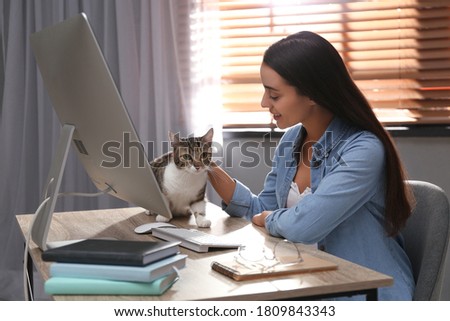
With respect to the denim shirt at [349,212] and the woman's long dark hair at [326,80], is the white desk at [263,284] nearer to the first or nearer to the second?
the denim shirt at [349,212]

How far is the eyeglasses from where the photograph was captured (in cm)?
126

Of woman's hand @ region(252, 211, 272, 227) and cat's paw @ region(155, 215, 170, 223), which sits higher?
woman's hand @ region(252, 211, 272, 227)

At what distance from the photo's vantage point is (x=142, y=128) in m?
3.08


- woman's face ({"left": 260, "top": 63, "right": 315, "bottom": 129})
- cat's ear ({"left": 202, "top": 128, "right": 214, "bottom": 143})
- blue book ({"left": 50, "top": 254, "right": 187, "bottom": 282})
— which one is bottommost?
blue book ({"left": 50, "top": 254, "right": 187, "bottom": 282})

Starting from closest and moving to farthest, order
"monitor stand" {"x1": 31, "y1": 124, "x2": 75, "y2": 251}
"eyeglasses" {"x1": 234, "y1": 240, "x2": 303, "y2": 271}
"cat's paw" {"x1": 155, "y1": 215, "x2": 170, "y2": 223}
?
"eyeglasses" {"x1": 234, "y1": 240, "x2": 303, "y2": 271} < "monitor stand" {"x1": 31, "y1": 124, "x2": 75, "y2": 251} < "cat's paw" {"x1": 155, "y1": 215, "x2": 170, "y2": 223}

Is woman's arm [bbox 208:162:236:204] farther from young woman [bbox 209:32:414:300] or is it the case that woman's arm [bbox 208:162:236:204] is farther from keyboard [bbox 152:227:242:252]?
keyboard [bbox 152:227:242:252]

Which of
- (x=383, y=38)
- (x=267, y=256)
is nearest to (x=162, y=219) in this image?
(x=267, y=256)

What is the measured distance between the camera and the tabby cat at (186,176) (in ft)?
5.94

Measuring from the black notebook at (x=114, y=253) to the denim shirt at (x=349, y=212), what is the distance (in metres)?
0.45

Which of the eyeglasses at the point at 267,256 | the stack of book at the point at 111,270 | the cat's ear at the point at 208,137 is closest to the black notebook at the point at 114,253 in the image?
the stack of book at the point at 111,270

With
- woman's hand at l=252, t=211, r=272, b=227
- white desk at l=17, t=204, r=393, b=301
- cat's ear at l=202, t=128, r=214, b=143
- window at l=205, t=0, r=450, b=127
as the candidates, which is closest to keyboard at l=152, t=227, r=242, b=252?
white desk at l=17, t=204, r=393, b=301

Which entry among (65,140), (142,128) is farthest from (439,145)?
(65,140)

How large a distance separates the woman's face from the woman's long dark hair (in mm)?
17

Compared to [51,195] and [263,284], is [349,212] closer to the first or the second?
[263,284]
